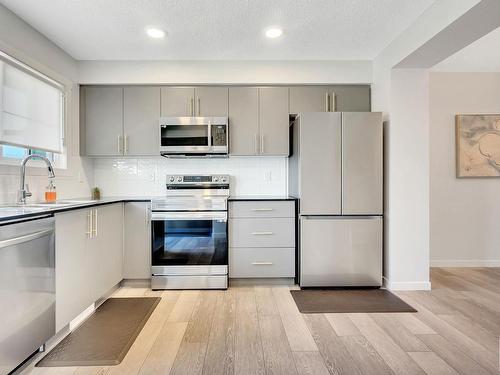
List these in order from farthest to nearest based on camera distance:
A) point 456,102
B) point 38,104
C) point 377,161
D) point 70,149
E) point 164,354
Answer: point 456,102
point 70,149
point 377,161
point 38,104
point 164,354

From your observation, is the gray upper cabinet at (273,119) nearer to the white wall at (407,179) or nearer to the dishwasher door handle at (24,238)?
the white wall at (407,179)

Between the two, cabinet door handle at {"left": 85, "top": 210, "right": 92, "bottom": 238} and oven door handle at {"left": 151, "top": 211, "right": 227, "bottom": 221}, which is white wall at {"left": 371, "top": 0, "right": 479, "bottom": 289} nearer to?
oven door handle at {"left": 151, "top": 211, "right": 227, "bottom": 221}

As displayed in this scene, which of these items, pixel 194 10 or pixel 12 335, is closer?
pixel 12 335

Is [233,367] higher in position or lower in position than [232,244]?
lower

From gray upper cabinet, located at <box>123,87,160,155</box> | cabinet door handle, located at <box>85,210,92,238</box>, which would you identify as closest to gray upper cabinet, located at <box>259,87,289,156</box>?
gray upper cabinet, located at <box>123,87,160,155</box>

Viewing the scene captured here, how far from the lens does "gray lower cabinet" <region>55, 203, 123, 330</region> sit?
1917 mm

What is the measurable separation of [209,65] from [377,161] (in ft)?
6.65

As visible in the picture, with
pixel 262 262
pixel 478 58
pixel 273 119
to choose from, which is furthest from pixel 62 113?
pixel 478 58

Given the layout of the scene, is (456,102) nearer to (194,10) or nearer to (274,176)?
(274,176)

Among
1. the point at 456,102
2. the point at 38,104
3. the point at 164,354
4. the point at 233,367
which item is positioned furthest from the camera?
the point at 456,102

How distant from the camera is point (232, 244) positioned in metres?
2.94

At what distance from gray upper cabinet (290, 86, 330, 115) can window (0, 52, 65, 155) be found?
2416 mm

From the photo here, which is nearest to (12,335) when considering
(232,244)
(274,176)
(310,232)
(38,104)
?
(232,244)

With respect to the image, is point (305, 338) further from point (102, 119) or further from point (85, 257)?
point (102, 119)
